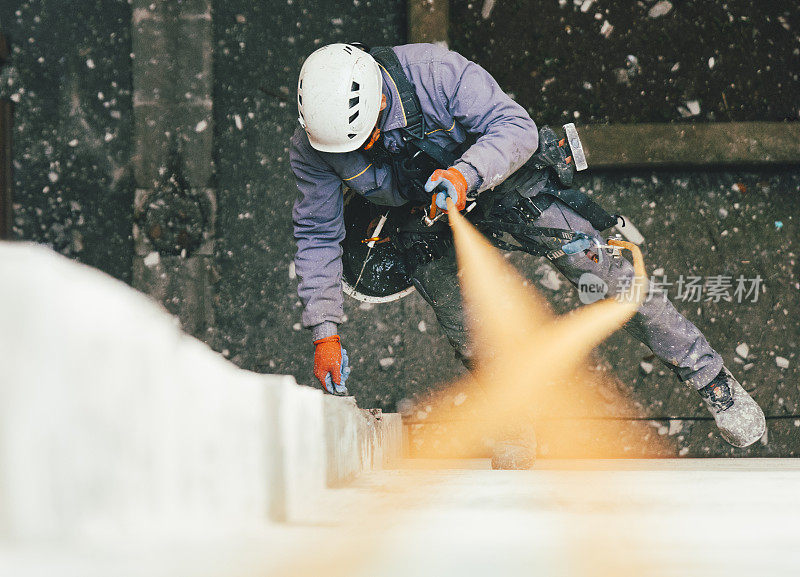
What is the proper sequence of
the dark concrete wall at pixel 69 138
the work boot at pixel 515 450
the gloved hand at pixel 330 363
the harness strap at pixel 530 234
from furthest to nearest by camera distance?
the dark concrete wall at pixel 69 138 → the work boot at pixel 515 450 → the gloved hand at pixel 330 363 → the harness strap at pixel 530 234

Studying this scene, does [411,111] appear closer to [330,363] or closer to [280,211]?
[330,363]

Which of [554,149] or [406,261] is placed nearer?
[554,149]

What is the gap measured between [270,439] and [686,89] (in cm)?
327

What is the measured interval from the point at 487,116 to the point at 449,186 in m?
0.33

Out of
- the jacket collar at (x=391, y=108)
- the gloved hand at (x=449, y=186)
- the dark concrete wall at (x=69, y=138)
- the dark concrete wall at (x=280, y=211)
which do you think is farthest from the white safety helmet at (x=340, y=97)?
the dark concrete wall at (x=69, y=138)

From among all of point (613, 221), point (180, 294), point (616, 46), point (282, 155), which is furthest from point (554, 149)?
point (180, 294)

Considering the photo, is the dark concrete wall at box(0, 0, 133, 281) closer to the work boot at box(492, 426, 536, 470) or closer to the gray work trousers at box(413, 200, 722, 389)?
the gray work trousers at box(413, 200, 722, 389)

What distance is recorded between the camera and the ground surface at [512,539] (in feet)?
2.67

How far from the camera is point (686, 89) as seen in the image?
152 inches

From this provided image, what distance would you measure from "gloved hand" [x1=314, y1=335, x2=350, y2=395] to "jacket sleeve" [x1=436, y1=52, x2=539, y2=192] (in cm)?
84

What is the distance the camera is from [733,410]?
120 inches

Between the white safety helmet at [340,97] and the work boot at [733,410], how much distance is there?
156 cm

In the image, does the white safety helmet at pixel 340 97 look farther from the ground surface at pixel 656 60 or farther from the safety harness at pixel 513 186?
the ground surface at pixel 656 60

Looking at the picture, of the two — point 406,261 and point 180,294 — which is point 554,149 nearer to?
point 406,261
